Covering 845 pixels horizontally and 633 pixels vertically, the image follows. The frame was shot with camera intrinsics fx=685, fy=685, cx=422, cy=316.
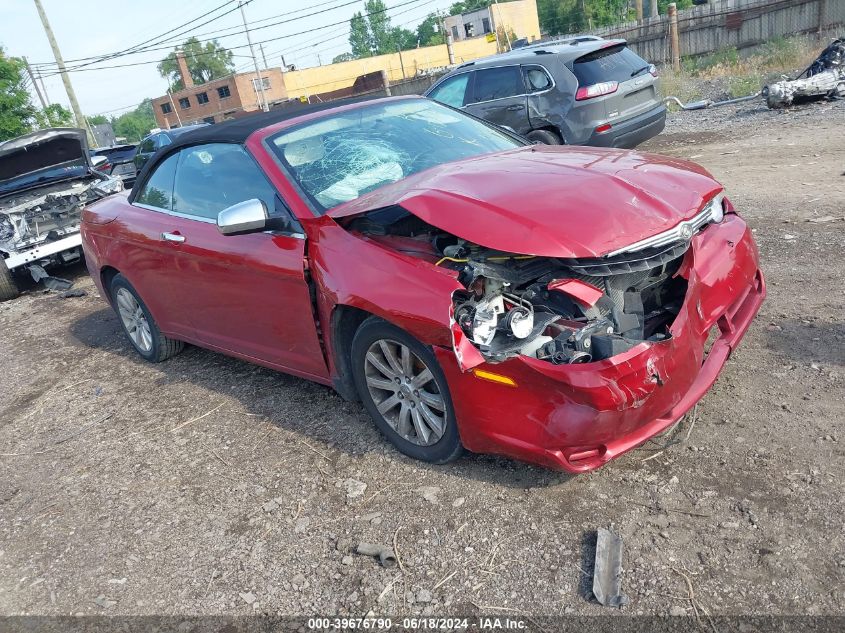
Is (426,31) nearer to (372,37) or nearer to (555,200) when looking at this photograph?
(372,37)

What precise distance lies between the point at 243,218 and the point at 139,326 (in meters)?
2.65

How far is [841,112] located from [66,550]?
11.8 meters

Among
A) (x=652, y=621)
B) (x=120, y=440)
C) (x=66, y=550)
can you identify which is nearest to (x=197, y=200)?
(x=120, y=440)

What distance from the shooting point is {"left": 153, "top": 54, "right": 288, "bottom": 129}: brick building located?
215 feet

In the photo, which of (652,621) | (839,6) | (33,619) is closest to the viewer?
(652,621)

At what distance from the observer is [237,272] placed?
161 inches

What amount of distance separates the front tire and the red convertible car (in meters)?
0.01

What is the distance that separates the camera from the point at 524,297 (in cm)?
304

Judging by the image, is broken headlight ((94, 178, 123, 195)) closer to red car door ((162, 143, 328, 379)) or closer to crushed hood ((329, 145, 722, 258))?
red car door ((162, 143, 328, 379))

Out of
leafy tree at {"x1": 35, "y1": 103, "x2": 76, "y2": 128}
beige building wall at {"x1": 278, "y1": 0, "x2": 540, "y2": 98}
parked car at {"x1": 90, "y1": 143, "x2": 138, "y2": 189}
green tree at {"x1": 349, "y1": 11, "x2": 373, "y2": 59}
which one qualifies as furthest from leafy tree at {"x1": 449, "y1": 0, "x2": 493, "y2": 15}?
parked car at {"x1": 90, "y1": 143, "x2": 138, "y2": 189}

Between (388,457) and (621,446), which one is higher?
(621,446)

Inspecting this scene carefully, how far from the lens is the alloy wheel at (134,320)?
5.65m

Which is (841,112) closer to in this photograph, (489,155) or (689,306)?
(489,155)

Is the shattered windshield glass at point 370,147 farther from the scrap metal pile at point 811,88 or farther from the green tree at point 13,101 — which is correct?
the green tree at point 13,101
